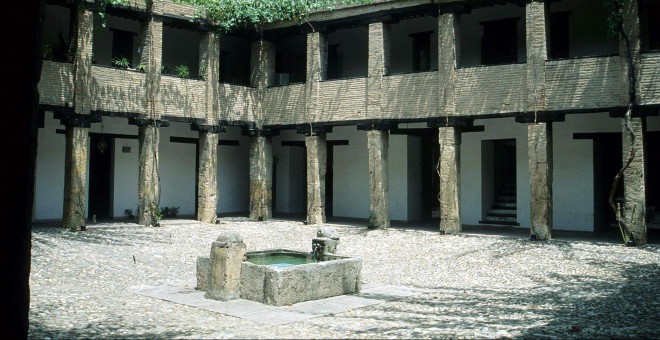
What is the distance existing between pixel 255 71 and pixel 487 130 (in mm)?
8425

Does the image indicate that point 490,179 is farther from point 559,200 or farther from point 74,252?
point 74,252

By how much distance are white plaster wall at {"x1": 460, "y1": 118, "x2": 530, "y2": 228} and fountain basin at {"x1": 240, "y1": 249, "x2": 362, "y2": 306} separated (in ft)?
34.9

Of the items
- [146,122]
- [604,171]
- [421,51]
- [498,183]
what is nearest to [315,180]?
[146,122]

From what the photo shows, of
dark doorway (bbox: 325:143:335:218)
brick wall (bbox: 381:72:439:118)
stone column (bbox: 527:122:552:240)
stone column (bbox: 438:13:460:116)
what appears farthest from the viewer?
dark doorway (bbox: 325:143:335:218)

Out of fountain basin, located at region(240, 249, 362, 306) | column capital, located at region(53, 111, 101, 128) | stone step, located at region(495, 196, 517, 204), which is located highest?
column capital, located at region(53, 111, 101, 128)

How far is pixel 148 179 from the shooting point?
18125 mm

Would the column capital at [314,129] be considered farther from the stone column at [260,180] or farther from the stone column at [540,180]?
the stone column at [540,180]

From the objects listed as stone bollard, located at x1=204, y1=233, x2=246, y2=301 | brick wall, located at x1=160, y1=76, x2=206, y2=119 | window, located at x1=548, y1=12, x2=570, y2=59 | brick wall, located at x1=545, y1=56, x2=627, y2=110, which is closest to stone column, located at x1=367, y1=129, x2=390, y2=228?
brick wall, located at x1=545, y1=56, x2=627, y2=110

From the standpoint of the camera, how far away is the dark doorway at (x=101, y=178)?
20.2 meters

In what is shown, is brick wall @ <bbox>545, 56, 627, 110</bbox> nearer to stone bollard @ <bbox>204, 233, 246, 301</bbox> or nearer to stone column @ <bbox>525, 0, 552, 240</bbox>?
stone column @ <bbox>525, 0, 552, 240</bbox>

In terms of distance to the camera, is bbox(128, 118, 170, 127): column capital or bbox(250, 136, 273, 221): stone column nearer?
bbox(128, 118, 170, 127): column capital

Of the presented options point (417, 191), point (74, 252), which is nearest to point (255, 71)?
point (417, 191)

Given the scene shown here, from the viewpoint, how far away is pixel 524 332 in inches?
273

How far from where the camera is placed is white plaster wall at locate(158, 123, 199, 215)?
71.7 feet
